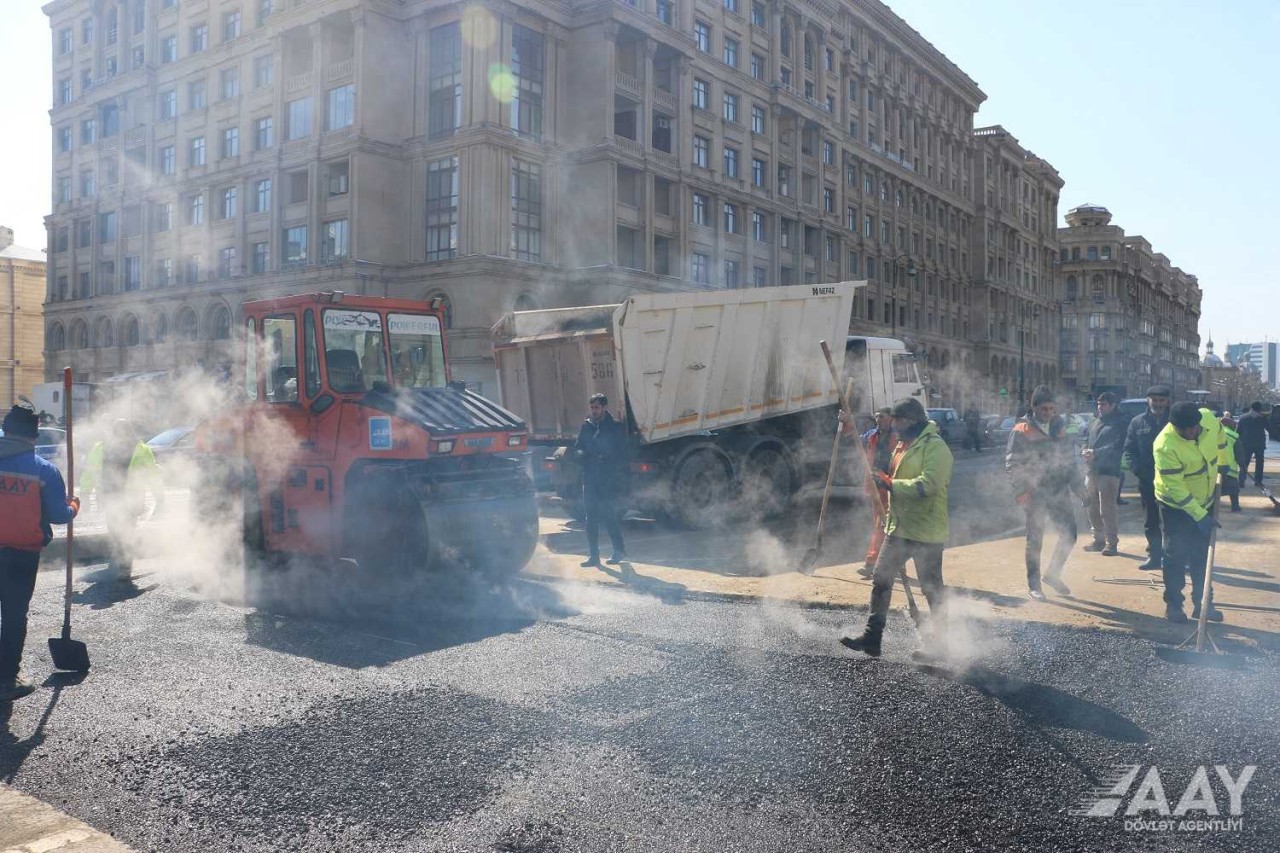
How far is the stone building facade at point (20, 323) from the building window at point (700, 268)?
42.3 m

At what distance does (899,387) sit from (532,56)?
92.2 feet

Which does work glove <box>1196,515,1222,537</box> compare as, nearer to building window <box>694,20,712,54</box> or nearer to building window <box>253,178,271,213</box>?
building window <box>694,20,712,54</box>

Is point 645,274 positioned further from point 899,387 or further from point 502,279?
point 899,387

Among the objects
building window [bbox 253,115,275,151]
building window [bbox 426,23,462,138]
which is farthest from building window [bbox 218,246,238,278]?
building window [bbox 426,23,462,138]

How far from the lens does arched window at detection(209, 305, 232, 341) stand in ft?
145

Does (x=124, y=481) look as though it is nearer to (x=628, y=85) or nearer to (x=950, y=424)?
(x=950, y=424)

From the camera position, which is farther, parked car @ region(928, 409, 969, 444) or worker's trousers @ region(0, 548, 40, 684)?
parked car @ region(928, 409, 969, 444)

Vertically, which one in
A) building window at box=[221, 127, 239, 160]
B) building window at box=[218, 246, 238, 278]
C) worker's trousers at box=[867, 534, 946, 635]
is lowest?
worker's trousers at box=[867, 534, 946, 635]

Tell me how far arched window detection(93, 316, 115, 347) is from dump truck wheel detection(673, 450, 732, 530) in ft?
157

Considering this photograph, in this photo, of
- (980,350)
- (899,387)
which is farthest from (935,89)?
(899,387)

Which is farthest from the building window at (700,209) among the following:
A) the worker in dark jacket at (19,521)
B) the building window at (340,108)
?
the worker in dark jacket at (19,521)

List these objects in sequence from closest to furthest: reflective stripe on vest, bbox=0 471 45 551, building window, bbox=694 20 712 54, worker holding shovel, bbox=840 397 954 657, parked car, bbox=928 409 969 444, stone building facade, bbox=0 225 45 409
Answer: reflective stripe on vest, bbox=0 471 45 551, worker holding shovel, bbox=840 397 954 657, parked car, bbox=928 409 969 444, building window, bbox=694 20 712 54, stone building facade, bbox=0 225 45 409

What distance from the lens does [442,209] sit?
37.9m

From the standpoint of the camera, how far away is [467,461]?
957 cm
